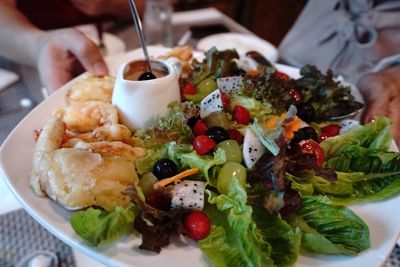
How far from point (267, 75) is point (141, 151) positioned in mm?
653

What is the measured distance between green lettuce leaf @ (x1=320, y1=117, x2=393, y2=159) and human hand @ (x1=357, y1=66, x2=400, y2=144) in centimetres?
35

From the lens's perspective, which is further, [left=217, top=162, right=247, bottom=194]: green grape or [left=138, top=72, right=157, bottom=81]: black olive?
[left=138, top=72, right=157, bottom=81]: black olive

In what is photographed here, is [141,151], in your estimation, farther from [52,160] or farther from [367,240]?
[367,240]

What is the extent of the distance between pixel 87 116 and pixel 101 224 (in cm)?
58

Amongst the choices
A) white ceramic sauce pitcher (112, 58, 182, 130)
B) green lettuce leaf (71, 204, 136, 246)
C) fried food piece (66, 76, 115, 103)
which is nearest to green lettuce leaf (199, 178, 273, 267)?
green lettuce leaf (71, 204, 136, 246)

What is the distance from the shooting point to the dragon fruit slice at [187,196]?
1.08 meters

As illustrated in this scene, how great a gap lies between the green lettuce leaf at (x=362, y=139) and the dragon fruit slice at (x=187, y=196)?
53 cm

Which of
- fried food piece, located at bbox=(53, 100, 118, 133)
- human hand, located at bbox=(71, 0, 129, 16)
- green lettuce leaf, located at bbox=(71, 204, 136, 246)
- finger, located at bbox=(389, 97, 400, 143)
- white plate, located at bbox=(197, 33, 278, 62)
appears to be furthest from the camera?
human hand, located at bbox=(71, 0, 129, 16)

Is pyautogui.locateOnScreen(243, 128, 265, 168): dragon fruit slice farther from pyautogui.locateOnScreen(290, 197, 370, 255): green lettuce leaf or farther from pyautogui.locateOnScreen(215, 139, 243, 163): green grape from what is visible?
pyautogui.locateOnScreen(290, 197, 370, 255): green lettuce leaf

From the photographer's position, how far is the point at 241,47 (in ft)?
7.97

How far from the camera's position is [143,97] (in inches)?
54.2

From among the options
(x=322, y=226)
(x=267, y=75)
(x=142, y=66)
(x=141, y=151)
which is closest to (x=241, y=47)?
(x=267, y=75)

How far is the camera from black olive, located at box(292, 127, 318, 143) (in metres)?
1.33

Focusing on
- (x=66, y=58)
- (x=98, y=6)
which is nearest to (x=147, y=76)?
(x=66, y=58)
